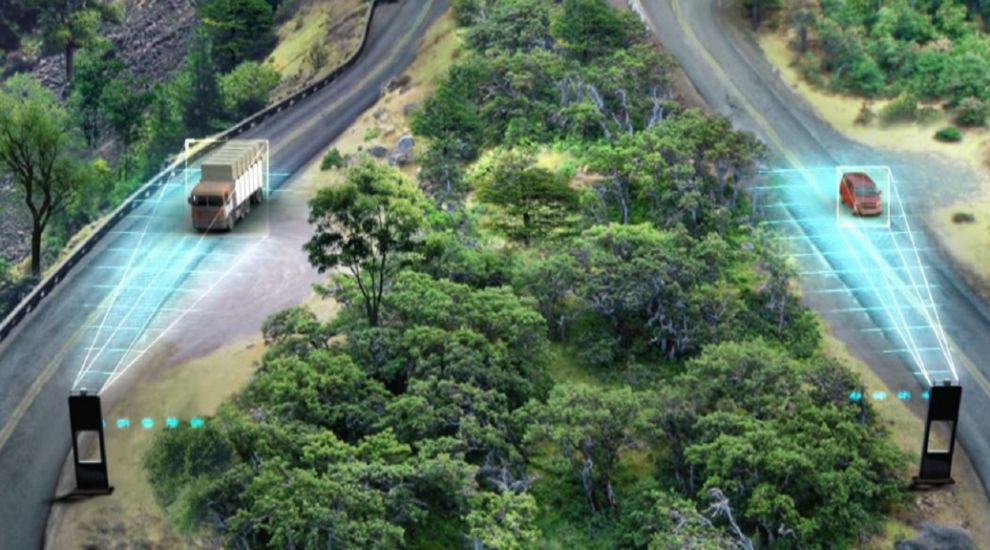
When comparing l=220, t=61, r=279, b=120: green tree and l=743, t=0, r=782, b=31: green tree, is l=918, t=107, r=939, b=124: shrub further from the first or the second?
l=220, t=61, r=279, b=120: green tree

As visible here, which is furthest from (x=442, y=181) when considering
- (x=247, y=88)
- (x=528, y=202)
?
(x=247, y=88)

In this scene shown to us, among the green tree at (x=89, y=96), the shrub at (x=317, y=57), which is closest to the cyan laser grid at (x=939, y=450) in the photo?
the shrub at (x=317, y=57)

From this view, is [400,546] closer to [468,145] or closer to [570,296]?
[570,296]

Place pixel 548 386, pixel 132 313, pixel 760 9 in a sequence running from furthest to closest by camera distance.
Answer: pixel 760 9 → pixel 132 313 → pixel 548 386

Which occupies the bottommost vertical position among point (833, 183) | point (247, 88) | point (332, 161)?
point (332, 161)

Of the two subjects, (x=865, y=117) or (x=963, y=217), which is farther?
(x=865, y=117)

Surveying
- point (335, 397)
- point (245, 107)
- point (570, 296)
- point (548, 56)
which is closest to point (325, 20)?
point (245, 107)

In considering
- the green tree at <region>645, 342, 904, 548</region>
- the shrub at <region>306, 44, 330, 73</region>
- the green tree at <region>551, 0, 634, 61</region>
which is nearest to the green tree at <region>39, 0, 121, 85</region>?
the shrub at <region>306, 44, 330, 73</region>

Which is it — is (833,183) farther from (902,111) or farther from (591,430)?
(591,430)
